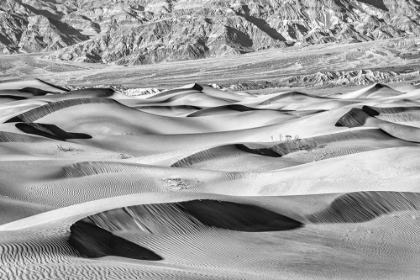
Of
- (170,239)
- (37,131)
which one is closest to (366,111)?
(37,131)

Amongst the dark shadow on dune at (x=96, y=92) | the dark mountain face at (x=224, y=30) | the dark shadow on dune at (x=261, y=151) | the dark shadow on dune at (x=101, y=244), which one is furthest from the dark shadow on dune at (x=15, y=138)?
the dark mountain face at (x=224, y=30)

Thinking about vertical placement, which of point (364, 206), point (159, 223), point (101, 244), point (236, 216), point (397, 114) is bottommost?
point (397, 114)

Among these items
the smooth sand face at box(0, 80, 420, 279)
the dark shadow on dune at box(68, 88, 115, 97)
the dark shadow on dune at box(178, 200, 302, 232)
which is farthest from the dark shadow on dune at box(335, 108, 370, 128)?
the dark shadow on dune at box(68, 88, 115, 97)

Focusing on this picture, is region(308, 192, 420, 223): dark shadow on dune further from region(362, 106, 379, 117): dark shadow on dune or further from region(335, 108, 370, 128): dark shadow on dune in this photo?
region(362, 106, 379, 117): dark shadow on dune

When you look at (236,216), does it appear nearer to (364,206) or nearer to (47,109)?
(364,206)

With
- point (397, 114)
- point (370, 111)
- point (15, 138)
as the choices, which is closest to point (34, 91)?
point (15, 138)

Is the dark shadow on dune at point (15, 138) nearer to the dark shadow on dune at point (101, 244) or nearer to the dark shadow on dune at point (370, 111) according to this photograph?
the dark shadow on dune at point (370, 111)
